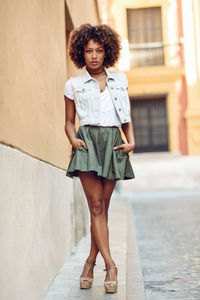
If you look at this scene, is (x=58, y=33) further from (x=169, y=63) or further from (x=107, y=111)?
(x=169, y=63)

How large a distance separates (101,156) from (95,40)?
2.59ft

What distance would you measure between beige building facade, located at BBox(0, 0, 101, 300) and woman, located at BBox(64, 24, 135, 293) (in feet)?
0.85

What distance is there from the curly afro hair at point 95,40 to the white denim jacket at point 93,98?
0.21 metres

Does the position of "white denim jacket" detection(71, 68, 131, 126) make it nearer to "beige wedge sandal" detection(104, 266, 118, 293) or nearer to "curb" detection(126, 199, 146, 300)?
"beige wedge sandal" detection(104, 266, 118, 293)

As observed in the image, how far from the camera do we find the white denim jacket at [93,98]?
294 centimetres

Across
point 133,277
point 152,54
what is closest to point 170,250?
point 133,277

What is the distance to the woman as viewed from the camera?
289 cm

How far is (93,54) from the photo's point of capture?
3.03m

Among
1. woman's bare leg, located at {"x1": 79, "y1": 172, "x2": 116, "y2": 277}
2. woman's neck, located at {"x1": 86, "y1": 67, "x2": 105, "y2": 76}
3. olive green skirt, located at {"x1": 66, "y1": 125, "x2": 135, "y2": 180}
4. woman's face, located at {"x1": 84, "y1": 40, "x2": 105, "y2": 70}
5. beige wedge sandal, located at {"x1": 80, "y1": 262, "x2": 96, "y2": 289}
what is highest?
woman's face, located at {"x1": 84, "y1": 40, "x2": 105, "y2": 70}

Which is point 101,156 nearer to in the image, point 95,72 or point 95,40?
point 95,72

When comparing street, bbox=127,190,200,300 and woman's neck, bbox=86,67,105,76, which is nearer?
woman's neck, bbox=86,67,105,76

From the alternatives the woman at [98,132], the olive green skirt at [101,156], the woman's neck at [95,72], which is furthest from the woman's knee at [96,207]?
the woman's neck at [95,72]

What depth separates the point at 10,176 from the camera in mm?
2164

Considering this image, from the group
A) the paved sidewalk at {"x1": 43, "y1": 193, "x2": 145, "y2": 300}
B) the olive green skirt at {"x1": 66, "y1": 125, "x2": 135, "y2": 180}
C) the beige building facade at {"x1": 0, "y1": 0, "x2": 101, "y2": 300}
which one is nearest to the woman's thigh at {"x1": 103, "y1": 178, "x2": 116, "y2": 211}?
the olive green skirt at {"x1": 66, "y1": 125, "x2": 135, "y2": 180}
